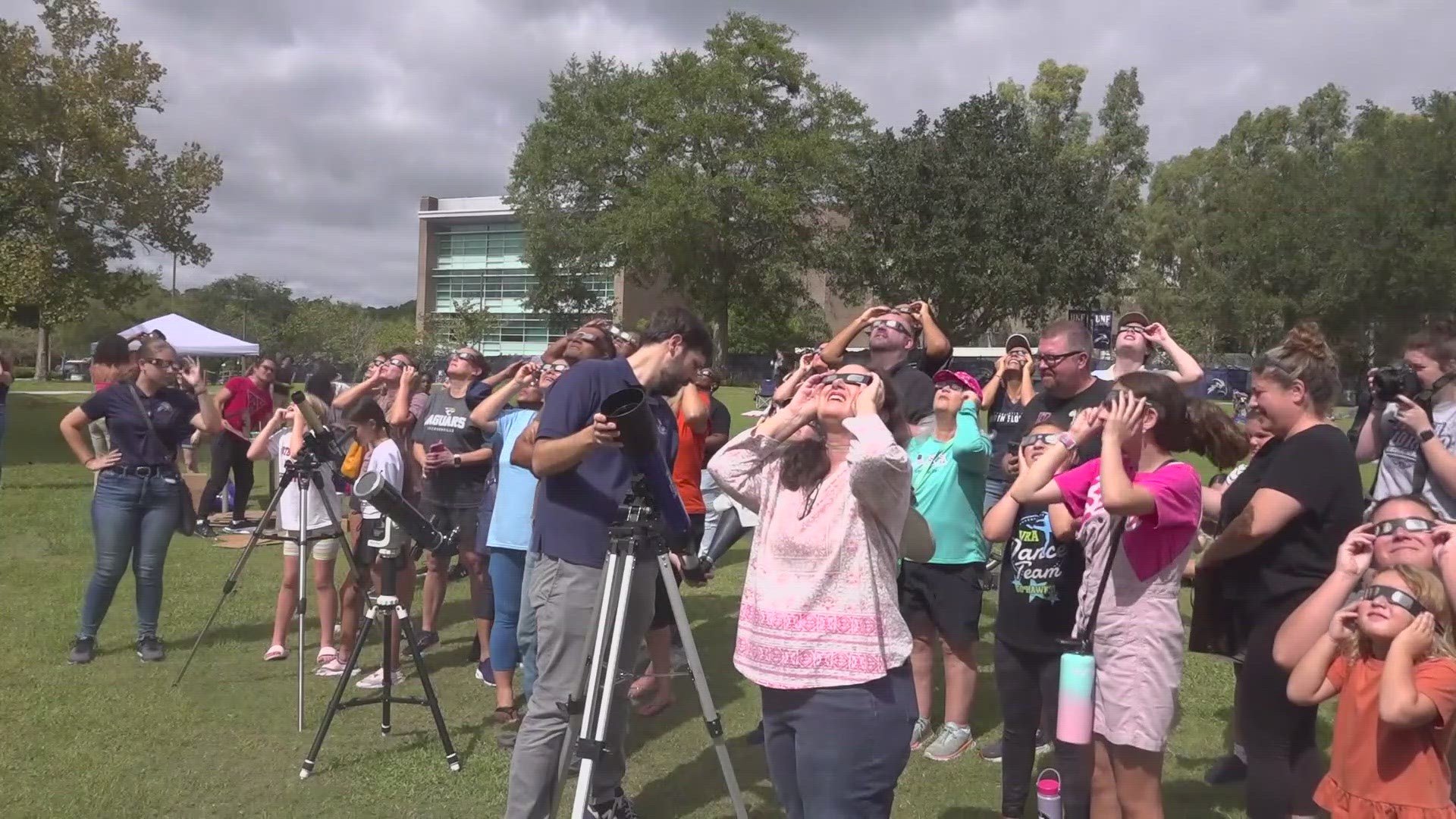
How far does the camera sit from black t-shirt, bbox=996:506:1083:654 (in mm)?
3705

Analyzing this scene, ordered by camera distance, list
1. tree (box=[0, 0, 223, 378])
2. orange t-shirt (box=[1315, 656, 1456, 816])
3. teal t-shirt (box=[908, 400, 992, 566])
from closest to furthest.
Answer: orange t-shirt (box=[1315, 656, 1456, 816])
teal t-shirt (box=[908, 400, 992, 566])
tree (box=[0, 0, 223, 378])

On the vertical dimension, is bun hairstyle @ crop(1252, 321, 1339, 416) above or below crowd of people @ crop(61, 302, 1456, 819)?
above

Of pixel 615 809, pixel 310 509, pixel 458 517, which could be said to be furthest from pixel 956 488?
pixel 310 509

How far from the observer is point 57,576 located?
28.9 feet

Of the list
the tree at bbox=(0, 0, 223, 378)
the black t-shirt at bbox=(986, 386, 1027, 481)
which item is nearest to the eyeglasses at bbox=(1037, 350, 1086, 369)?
the black t-shirt at bbox=(986, 386, 1027, 481)

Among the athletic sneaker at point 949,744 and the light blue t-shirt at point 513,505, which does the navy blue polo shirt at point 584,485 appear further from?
the athletic sneaker at point 949,744

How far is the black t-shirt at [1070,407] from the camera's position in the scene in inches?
158

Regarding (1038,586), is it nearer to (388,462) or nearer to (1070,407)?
(1070,407)

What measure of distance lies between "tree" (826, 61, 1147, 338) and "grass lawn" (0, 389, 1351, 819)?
3101 cm

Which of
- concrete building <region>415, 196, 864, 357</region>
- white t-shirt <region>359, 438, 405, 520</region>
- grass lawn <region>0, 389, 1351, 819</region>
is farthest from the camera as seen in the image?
concrete building <region>415, 196, 864, 357</region>

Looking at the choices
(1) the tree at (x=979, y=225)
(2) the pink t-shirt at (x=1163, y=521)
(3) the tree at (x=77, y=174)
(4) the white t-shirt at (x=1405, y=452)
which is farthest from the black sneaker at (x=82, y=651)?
(1) the tree at (x=979, y=225)

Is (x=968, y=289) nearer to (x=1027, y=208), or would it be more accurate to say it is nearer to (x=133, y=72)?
(x=1027, y=208)

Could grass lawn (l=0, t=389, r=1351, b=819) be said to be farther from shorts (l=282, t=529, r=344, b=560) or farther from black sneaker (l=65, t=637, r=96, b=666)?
shorts (l=282, t=529, r=344, b=560)

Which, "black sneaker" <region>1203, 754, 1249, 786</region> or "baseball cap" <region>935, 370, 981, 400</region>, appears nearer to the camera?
"black sneaker" <region>1203, 754, 1249, 786</region>
